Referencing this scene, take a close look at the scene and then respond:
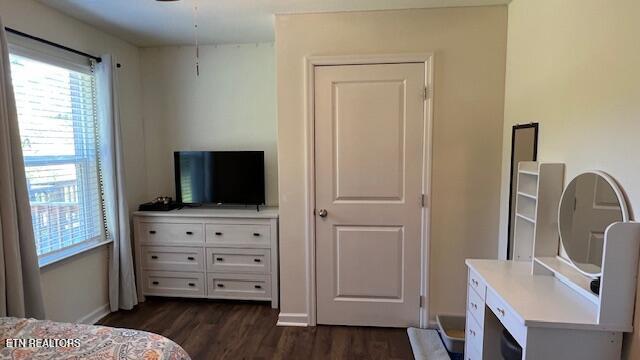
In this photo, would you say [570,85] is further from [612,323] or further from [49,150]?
[49,150]

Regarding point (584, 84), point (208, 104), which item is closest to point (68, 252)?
point (208, 104)

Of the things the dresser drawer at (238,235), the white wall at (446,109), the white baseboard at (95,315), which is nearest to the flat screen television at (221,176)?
the dresser drawer at (238,235)

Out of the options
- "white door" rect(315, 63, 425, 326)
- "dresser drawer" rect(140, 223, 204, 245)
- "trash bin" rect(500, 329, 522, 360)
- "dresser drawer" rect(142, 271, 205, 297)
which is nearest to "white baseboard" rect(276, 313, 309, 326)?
"white door" rect(315, 63, 425, 326)

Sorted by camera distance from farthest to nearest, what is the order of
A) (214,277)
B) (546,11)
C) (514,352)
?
(214,277), (546,11), (514,352)

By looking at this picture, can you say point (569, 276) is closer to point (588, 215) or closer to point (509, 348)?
point (588, 215)

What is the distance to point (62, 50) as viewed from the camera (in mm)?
2557

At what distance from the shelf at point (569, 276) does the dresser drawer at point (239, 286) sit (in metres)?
2.17

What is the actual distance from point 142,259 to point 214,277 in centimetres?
73

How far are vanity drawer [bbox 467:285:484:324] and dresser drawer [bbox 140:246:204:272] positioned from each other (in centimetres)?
229

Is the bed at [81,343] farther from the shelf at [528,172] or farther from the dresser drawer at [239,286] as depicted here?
the shelf at [528,172]

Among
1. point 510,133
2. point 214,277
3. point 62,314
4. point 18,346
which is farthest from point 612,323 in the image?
point 62,314

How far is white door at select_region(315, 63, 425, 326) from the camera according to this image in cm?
257

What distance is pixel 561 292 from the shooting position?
1.56m

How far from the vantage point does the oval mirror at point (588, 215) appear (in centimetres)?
141
